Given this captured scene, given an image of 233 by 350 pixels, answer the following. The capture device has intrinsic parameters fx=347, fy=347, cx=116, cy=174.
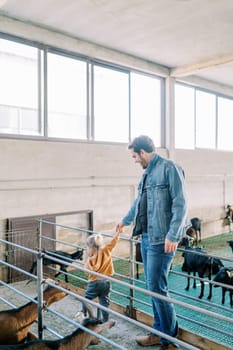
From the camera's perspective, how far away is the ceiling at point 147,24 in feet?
13.1

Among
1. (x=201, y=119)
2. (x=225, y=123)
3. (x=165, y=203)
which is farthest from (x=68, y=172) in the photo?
(x=225, y=123)

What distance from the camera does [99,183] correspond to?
18.1ft

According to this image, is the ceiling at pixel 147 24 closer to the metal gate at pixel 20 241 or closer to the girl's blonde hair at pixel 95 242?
the metal gate at pixel 20 241

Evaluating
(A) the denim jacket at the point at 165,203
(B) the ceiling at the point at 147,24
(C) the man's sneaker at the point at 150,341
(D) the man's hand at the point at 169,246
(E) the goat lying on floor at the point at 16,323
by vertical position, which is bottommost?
(C) the man's sneaker at the point at 150,341

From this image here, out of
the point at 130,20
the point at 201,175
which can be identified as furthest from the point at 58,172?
the point at 201,175

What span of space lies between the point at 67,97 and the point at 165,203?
11.2 ft

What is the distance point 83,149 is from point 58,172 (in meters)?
0.58

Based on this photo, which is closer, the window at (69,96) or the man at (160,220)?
the man at (160,220)

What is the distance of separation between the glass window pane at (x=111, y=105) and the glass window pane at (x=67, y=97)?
0.28m

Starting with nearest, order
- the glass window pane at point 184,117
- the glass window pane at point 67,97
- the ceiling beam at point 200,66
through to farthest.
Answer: the glass window pane at point 67,97 < the ceiling beam at point 200,66 < the glass window pane at point 184,117

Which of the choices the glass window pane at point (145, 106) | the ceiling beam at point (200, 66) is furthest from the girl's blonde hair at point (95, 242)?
the ceiling beam at point (200, 66)

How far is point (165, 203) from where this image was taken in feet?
7.13

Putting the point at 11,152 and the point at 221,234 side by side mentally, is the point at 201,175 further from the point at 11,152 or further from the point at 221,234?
the point at 11,152

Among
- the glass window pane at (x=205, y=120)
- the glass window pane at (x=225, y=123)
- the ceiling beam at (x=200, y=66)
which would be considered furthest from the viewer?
the glass window pane at (x=225, y=123)
